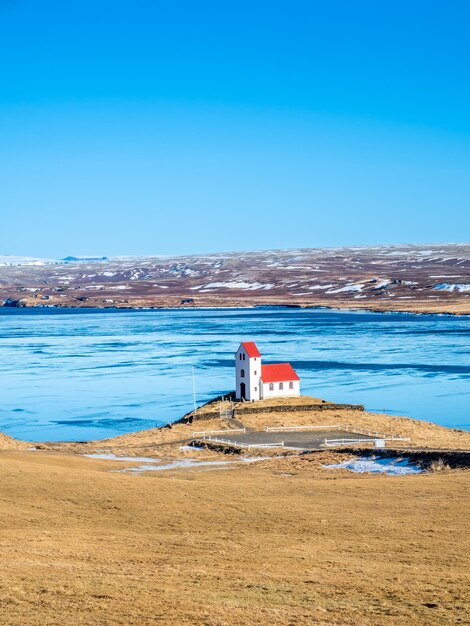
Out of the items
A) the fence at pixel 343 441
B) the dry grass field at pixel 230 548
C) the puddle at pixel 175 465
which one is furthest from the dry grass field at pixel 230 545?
the fence at pixel 343 441

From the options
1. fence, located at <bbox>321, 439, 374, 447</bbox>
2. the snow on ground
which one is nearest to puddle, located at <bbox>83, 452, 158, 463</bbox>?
fence, located at <bbox>321, 439, 374, 447</bbox>

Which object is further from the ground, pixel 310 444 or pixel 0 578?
pixel 0 578

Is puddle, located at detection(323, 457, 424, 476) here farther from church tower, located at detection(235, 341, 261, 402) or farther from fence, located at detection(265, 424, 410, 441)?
church tower, located at detection(235, 341, 261, 402)

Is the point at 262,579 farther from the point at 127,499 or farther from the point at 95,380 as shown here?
the point at 95,380

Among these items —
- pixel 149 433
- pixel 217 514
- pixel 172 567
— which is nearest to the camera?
pixel 172 567

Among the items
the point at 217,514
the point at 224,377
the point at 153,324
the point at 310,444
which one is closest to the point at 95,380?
the point at 224,377

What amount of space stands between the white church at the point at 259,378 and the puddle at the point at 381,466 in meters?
14.2

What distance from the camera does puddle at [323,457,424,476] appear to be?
31.1 meters

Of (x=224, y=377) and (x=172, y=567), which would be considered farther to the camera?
(x=224, y=377)

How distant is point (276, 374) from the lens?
48000mm

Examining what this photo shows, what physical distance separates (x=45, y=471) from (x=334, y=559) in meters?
11.4

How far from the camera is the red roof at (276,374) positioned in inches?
1877

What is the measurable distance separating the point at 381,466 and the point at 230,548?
578 inches

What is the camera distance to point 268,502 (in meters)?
23.7
